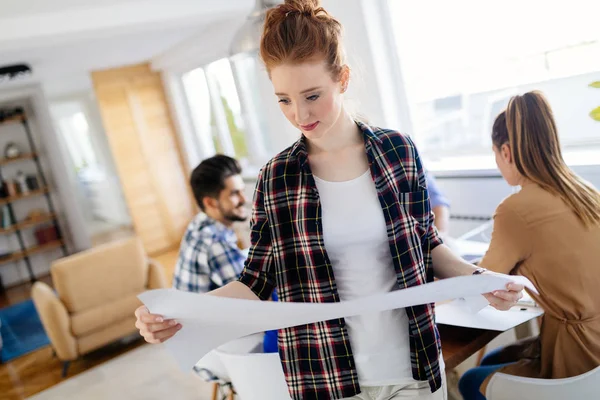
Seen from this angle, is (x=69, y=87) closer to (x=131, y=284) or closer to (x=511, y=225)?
(x=131, y=284)

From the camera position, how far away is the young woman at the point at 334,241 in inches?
42.9

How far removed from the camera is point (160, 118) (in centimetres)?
767

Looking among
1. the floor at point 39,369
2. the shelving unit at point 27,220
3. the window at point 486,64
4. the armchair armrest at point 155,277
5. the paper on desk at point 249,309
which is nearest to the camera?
the paper on desk at point 249,309

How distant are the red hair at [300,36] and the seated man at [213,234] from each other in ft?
3.90

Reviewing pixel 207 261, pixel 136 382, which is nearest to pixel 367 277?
pixel 207 261

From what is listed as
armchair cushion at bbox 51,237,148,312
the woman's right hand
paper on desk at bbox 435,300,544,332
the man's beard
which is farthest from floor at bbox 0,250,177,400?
the woman's right hand

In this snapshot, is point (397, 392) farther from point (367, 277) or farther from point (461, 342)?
point (461, 342)

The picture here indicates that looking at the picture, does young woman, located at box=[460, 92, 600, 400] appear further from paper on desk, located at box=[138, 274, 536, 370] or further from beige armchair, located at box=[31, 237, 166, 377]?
beige armchair, located at box=[31, 237, 166, 377]

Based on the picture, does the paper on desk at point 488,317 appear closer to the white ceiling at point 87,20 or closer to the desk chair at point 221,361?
the desk chair at point 221,361

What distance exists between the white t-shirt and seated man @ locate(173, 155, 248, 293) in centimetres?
109

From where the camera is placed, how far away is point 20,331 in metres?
5.39

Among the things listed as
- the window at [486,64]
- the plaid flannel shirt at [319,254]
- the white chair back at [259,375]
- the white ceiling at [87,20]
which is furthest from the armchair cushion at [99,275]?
the plaid flannel shirt at [319,254]

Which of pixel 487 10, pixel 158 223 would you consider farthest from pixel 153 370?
pixel 158 223

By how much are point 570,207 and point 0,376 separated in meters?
4.56
